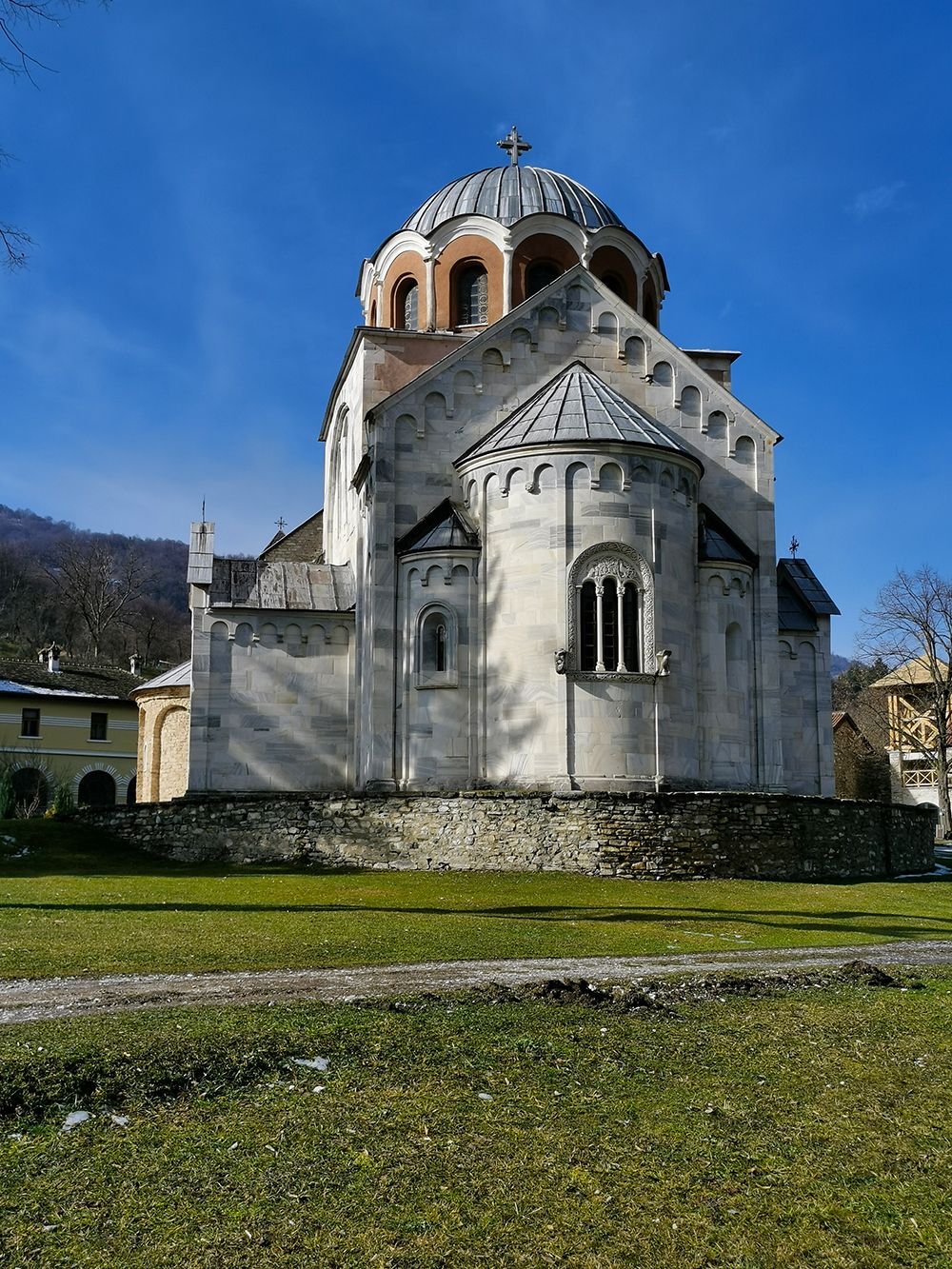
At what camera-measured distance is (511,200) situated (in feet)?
112

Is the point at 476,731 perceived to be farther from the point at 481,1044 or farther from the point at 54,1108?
the point at 54,1108

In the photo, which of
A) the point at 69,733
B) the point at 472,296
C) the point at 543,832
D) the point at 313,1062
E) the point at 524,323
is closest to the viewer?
the point at 313,1062

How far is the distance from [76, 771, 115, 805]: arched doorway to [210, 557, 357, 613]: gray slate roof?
1116 inches

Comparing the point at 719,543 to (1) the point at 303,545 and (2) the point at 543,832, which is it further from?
(1) the point at 303,545

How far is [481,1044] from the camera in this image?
29.1ft

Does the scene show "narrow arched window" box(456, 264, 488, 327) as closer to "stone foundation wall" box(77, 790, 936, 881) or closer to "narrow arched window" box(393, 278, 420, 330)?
"narrow arched window" box(393, 278, 420, 330)

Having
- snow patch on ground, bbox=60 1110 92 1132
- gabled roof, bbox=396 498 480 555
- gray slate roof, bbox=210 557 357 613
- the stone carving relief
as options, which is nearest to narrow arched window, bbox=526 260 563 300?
gabled roof, bbox=396 498 480 555

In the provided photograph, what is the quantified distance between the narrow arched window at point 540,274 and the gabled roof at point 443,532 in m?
8.21

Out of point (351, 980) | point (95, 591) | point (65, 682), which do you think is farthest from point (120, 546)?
point (351, 980)

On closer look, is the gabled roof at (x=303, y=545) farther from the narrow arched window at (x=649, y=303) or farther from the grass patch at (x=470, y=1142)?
the grass patch at (x=470, y=1142)

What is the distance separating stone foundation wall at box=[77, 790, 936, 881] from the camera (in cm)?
2312

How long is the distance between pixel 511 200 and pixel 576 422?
432 inches

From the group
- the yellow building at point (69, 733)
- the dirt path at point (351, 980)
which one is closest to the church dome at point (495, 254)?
the dirt path at point (351, 980)

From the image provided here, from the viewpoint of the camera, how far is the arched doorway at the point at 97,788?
55531mm
